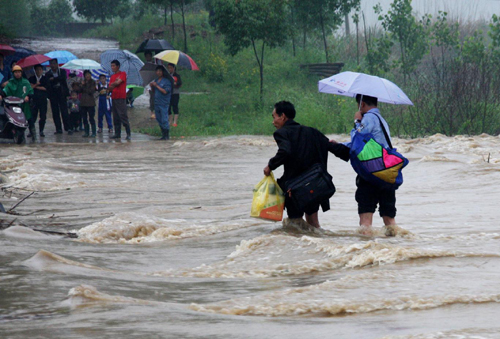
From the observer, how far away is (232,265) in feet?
18.9

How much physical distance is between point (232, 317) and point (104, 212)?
467 cm

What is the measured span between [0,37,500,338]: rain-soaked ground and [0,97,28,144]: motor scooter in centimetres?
499

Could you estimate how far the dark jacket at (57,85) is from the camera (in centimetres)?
1819

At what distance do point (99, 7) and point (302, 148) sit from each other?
41532 millimetres

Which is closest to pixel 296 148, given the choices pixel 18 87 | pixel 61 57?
pixel 18 87

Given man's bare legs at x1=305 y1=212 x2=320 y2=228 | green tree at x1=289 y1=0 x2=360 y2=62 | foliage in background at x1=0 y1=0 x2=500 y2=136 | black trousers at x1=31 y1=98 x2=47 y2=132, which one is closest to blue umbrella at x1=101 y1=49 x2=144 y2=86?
foliage in background at x1=0 y1=0 x2=500 y2=136

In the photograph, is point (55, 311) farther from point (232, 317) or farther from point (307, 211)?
point (307, 211)

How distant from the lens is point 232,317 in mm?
3893

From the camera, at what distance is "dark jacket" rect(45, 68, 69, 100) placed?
1819cm

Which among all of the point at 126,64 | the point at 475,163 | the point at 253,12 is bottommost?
the point at 475,163

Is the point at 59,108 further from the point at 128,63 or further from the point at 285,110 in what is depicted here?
the point at 285,110

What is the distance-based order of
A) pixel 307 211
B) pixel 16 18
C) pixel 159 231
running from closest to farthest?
pixel 307 211
pixel 159 231
pixel 16 18

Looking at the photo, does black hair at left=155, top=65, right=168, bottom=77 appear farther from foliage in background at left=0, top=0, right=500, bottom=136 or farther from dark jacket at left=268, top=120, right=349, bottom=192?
dark jacket at left=268, top=120, right=349, bottom=192

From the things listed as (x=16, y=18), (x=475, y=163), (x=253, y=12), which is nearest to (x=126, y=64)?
(x=253, y=12)
